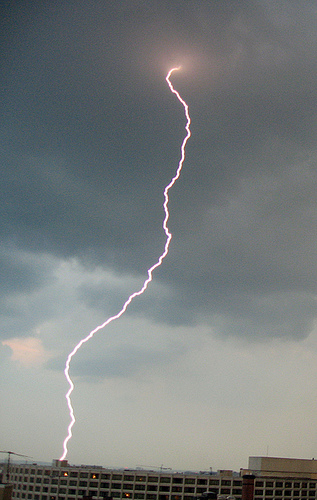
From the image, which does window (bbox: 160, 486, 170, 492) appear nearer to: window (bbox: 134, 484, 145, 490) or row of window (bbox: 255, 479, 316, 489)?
window (bbox: 134, 484, 145, 490)

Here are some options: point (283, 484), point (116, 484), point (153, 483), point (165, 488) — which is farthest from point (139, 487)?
point (283, 484)

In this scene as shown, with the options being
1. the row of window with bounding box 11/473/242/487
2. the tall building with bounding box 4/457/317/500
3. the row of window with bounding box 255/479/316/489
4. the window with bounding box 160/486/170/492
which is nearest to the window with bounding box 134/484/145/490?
the tall building with bounding box 4/457/317/500

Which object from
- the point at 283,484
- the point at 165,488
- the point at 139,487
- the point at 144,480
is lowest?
the point at 139,487

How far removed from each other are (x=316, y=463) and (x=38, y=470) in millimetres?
32025

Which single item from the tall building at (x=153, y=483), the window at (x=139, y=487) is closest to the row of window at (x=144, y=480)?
the tall building at (x=153, y=483)

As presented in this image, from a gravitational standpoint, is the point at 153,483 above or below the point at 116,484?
above

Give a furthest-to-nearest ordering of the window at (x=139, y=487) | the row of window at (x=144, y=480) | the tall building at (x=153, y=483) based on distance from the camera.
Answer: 1. the window at (x=139, y=487)
2. the row of window at (x=144, y=480)
3. the tall building at (x=153, y=483)

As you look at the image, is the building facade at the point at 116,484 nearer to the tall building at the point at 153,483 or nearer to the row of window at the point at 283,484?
the tall building at the point at 153,483

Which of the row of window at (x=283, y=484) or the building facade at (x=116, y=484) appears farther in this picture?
the row of window at (x=283, y=484)

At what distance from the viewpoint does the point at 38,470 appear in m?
58.8

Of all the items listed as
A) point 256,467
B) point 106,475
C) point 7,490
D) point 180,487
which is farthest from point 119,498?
point 7,490

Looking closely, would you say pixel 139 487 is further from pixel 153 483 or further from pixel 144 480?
pixel 153 483

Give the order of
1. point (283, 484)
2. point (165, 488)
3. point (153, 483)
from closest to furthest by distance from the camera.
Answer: point (165, 488), point (153, 483), point (283, 484)

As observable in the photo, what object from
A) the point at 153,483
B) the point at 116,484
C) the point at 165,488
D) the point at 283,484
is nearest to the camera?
the point at 116,484
